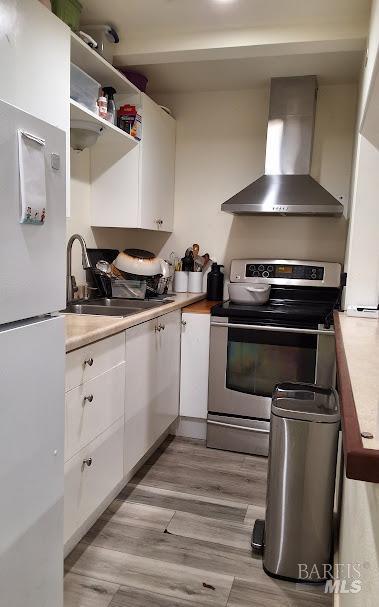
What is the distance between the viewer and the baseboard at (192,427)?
2990 mm

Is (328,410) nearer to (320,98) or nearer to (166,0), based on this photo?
(166,0)

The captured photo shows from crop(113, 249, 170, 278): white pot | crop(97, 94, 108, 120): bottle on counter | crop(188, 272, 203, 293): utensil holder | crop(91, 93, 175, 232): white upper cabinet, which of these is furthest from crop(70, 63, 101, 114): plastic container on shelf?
crop(188, 272, 203, 293): utensil holder

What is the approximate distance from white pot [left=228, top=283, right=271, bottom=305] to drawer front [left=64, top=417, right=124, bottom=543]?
3.96 ft

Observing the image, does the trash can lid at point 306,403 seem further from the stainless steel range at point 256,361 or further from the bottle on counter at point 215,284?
the bottle on counter at point 215,284

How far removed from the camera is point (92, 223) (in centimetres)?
301

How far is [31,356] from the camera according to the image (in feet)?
3.58

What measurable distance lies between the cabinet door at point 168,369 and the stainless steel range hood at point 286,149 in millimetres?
843

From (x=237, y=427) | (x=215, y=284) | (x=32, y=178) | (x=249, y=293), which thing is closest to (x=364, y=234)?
(x=249, y=293)

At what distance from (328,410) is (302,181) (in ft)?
5.58

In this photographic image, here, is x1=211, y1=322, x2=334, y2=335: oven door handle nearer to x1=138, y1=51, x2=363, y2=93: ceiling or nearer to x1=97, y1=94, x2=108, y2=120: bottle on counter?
x1=97, y1=94, x2=108, y2=120: bottle on counter

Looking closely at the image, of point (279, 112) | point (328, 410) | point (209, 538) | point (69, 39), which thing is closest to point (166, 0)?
point (69, 39)

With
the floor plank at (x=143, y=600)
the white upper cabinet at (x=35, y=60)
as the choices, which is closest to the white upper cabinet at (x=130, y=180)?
the white upper cabinet at (x=35, y=60)

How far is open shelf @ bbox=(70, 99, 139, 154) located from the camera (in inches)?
86.0

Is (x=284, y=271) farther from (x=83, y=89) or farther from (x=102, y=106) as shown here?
(x=83, y=89)
